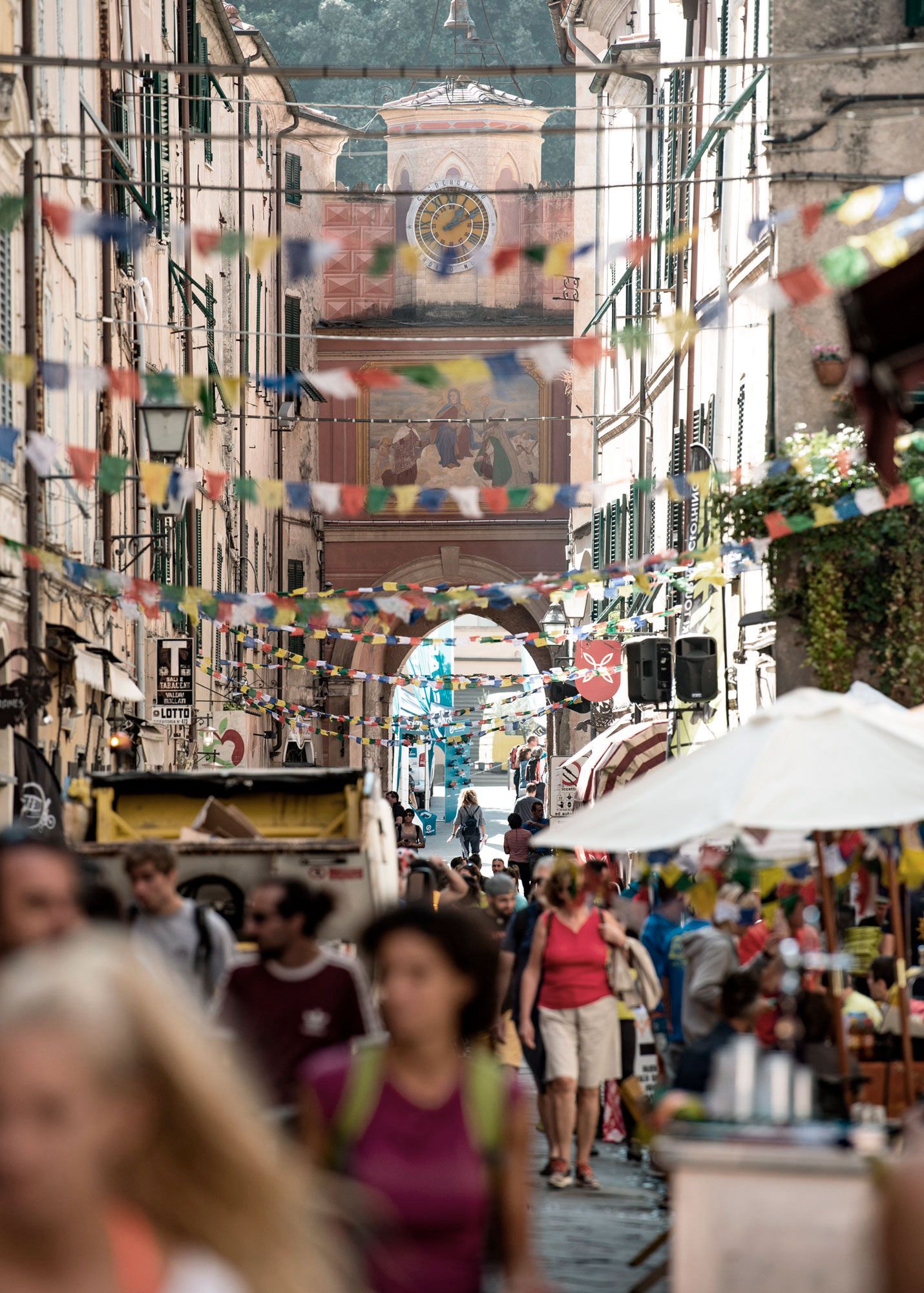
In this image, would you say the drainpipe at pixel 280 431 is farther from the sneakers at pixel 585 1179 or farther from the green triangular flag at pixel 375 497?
the sneakers at pixel 585 1179

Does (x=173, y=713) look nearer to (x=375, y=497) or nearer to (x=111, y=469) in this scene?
(x=375, y=497)

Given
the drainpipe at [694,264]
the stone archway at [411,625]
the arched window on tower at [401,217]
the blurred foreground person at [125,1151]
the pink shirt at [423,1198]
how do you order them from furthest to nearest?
the arched window on tower at [401,217]
the stone archway at [411,625]
the drainpipe at [694,264]
the pink shirt at [423,1198]
the blurred foreground person at [125,1151]

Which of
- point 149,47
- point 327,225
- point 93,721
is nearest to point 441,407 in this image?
point 327,225

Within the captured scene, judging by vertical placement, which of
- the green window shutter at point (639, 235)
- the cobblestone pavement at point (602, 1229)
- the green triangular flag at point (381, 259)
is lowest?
the cobblestone pavement at point (602, 1229)

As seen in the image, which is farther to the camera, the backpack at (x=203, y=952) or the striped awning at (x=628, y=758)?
the striped awning at (x=628, y=758)

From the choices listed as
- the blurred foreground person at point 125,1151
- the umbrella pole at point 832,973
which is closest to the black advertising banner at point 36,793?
the umbrella pole at point 832,973

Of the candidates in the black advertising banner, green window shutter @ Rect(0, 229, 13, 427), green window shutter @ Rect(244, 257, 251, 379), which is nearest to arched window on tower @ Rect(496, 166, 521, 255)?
green window shutter @ Rect(244, 257, 251, 379)

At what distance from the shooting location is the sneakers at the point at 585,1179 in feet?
33.9

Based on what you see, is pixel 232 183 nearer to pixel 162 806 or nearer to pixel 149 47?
pixel 149 47

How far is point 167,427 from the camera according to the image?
57.7ft

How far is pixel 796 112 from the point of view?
715 inches

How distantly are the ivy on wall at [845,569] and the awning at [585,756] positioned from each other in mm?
10698

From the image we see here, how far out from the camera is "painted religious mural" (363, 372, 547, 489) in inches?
1913

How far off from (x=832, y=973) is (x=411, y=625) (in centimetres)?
4491
